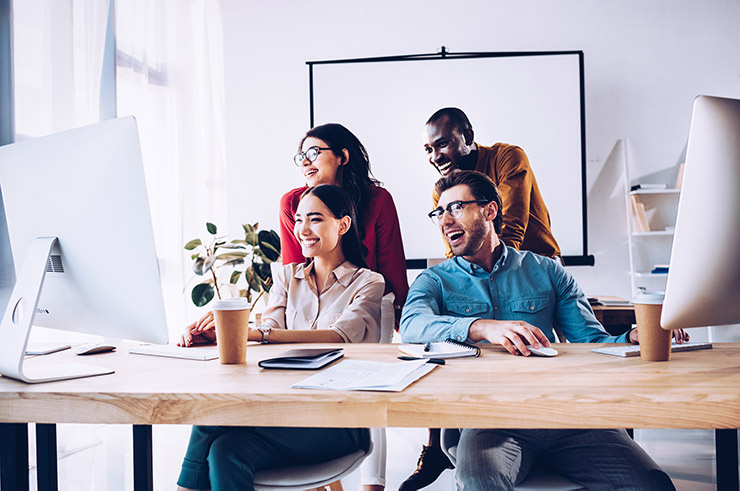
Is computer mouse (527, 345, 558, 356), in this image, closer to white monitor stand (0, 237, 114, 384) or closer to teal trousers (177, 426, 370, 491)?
teal trousers (177, 426, 370, 491)

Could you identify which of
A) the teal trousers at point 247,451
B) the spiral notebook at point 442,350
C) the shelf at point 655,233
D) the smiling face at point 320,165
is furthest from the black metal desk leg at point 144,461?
the shelf at point 655,233

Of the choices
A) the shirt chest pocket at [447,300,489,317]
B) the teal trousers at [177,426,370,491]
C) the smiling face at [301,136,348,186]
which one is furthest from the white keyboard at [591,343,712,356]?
the smiling face at [301,136,348,186]

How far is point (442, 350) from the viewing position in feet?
3.78

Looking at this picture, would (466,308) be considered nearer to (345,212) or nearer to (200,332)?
(345,212)

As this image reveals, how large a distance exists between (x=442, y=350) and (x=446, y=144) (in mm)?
1943

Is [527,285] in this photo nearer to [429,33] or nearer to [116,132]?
[116,132]

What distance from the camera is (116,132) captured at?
3.20 feet

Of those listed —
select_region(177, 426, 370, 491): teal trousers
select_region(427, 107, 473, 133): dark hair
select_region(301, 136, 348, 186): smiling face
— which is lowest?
select_region(177, 426, 370, 491): teal trousers

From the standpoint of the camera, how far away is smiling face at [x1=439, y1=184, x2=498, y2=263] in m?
1.73

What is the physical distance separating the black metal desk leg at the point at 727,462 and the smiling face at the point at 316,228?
1.22 m

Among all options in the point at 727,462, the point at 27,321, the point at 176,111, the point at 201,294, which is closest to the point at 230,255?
the point at 201,294

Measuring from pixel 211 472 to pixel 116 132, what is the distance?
689mm

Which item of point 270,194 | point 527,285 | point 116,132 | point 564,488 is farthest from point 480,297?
point 270,194

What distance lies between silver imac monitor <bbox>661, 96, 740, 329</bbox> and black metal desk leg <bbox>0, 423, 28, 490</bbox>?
1.14 metres
